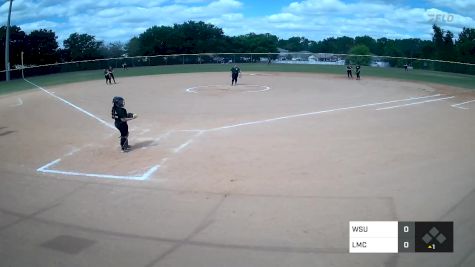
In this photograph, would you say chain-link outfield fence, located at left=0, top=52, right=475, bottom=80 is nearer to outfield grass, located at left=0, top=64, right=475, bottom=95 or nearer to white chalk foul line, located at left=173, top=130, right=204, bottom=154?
outfield grass, located at left=0, top=64, right=475, bottom=95

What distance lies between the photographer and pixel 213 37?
104 m

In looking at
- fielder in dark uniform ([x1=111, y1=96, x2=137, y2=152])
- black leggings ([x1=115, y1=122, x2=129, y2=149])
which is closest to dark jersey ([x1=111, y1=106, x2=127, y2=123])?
fielder in dark uniform ([x1=111, y1=96, x2=137, y2=152])

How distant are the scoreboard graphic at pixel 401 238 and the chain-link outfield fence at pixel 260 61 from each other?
3944 centimetres

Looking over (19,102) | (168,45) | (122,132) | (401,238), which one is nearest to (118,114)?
(122,132)

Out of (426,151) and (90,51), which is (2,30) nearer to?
(90,51)

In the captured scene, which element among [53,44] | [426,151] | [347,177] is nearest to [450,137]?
[426,151]

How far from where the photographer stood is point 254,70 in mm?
48281

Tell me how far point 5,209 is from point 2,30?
8412cm

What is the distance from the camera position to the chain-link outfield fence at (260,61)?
4200cm

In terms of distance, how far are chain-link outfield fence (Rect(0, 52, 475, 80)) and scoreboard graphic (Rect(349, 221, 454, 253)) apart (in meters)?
39.4

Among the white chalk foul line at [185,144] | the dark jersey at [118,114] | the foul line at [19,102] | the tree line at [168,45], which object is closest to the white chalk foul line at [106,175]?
the white chalk foul line at [185,144]

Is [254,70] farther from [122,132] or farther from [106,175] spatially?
[106,175]

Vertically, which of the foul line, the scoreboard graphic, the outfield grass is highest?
the outfield grass

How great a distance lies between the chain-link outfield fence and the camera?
42000 millimetres
